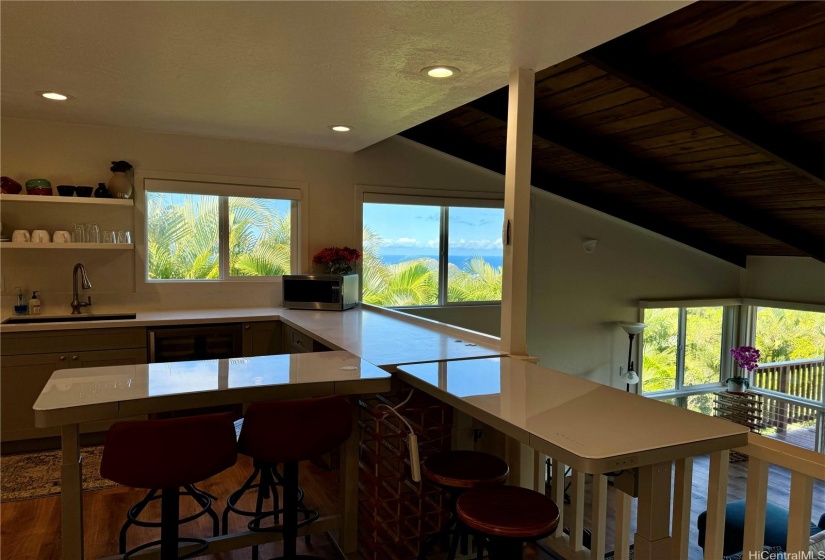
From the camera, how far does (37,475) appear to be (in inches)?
128

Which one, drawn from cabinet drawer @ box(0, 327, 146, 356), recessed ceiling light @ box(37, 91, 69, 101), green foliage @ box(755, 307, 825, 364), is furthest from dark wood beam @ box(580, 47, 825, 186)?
cabinet drawer @ box(0, 327, 146, 356)

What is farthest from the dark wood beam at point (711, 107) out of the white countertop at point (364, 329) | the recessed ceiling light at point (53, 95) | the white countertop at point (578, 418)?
the recessed ceiling light at point (53, 95)

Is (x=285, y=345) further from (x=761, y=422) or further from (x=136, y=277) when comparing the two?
(x=761, y=422)

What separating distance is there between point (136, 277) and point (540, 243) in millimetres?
3813

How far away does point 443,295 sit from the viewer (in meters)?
5.45

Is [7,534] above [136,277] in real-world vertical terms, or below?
below

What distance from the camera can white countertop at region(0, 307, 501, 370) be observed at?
8.68ft

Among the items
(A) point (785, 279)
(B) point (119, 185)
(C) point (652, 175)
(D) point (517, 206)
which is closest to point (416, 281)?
(C) point (652, 175)

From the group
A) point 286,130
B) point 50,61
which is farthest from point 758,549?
point 286,130

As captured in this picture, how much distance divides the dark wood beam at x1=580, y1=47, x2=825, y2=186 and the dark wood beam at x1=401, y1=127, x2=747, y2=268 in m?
2.13

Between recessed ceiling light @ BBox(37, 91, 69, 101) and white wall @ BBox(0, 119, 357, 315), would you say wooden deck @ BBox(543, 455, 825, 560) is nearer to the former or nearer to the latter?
white wall @ BBox(0, 119, 357, 315)

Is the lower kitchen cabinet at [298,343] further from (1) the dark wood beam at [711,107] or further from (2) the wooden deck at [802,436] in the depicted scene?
(2) the wooden deck at [802,436]

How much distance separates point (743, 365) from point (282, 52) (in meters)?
6.46

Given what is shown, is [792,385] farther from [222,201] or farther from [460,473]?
[222,201]
